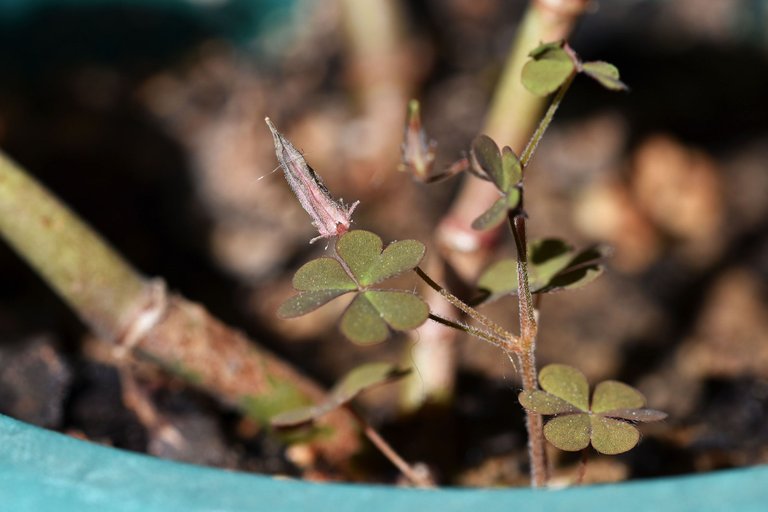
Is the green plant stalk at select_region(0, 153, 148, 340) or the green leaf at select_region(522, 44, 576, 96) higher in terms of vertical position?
the green plant stalk at select_region(0, 153, 148, 340)

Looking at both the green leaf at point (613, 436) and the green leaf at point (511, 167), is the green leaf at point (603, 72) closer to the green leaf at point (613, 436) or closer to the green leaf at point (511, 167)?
the green leaf at point (511, 167)

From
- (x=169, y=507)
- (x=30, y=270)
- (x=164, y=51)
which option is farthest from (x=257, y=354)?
(x=164, y=51)

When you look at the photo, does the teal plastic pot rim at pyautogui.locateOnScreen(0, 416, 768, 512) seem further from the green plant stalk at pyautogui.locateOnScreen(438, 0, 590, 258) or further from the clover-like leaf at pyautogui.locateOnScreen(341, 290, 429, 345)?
the green plant stalk at pyautogui.locateOnScreen(438, 0, 590, 258)

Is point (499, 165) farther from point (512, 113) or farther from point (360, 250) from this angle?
point (512, 113)

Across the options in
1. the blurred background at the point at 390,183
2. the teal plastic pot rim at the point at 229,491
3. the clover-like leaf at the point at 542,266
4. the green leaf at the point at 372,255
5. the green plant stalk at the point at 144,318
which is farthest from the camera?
the blurred background at the point at 390,183

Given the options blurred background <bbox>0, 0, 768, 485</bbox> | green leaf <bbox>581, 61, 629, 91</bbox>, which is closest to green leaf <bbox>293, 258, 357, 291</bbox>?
green leaf <bbox>581, 61, 629, 91</bbox>

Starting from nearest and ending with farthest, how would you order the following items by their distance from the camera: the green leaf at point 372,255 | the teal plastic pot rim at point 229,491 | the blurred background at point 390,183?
the teal plastic pot rim at point 229,491 → the green leaf at point 372,255 → the blurred background at point 390,183

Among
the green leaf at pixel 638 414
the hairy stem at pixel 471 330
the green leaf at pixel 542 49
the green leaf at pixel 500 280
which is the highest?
the green leaf at pixel 542 49

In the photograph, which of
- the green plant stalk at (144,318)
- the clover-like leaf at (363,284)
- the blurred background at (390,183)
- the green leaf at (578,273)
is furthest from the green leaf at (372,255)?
the blurred background at (390,183)

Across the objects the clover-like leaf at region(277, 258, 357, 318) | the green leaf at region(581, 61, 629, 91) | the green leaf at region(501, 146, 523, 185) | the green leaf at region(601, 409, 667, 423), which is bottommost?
the green leaf at region(601, 409, 667, 423)
